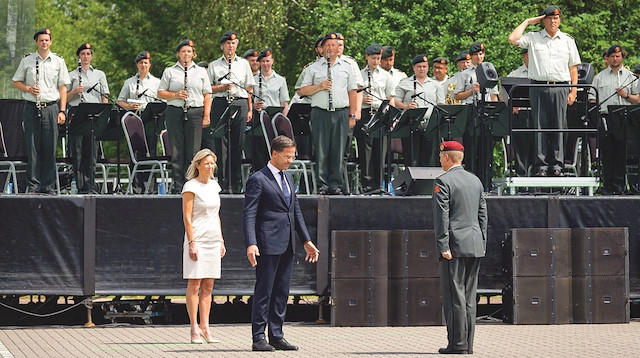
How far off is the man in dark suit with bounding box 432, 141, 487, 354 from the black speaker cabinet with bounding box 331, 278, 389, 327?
117 inches

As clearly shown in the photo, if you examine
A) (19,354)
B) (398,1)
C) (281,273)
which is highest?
(398,1)

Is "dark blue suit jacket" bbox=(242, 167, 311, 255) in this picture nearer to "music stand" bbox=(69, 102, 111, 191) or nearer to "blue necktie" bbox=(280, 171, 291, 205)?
"blue necktie" bbox=(280, 171, 291, 205)

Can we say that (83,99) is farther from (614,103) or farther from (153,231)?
(614,103)

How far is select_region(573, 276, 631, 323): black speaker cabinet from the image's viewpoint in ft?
51.0

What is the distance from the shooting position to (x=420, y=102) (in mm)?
18328

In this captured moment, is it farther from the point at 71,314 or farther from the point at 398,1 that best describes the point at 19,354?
the point at 398,1

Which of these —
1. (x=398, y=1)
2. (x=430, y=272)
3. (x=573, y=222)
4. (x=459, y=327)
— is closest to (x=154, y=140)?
(x=430, y=272)

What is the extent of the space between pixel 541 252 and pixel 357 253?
7.24 ft

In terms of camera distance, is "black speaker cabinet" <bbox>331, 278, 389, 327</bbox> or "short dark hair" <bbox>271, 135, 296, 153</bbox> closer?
"short dark hair" <bbox>271, 135, 296, 153</bbox>

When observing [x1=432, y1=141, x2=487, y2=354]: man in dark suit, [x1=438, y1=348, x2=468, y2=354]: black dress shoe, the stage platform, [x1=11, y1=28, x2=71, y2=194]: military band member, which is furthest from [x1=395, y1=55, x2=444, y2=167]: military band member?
[x1=438, y1=348, x2=468, y2=354]: black dress shoe

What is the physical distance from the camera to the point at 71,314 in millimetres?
17531

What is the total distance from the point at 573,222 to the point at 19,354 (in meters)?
7.07

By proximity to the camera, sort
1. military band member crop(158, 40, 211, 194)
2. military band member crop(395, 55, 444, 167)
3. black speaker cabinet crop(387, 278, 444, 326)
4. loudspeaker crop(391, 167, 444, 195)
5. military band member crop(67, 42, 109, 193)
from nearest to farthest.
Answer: black speaker cabinet crop(387, 278, 444, 326), loudspeaker crop(391, 167, 444, 195), military band member crop(158, 40, 211, 194), military band member crop(67, 42, 109, 193), military band member crop(395, 55, 444, 167)

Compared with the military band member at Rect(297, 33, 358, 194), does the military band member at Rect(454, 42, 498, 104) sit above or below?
above
